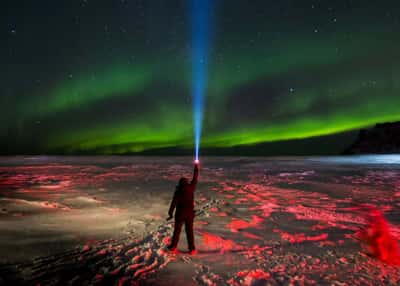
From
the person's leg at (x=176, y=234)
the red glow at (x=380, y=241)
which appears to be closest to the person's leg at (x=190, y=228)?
the person's leg at (x=176, y=234)

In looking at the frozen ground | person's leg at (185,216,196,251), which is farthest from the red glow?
person's leg at (185,216,196,251)

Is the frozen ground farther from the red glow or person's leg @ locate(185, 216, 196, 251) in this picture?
person's leg @ locate(185, 216, 196, 251)

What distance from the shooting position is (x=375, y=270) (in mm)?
5449

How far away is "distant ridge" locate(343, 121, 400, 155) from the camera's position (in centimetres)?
10838

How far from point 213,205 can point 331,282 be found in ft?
23.2

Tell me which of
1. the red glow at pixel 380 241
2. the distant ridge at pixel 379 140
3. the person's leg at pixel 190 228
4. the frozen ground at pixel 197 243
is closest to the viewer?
the frozen ground at pixel 197 243

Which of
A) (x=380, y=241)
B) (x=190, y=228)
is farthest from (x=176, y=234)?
(x=380, y=241)

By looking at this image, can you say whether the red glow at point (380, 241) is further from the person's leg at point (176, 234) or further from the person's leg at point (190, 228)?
the person's leg at point (176, 234)

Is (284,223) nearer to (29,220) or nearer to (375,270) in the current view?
(375,270)

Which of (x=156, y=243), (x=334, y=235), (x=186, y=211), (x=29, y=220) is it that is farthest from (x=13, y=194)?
(x=334, y=235)

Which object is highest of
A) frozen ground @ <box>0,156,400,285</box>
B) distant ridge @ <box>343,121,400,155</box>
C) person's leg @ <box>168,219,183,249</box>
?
distant ridge @ <box>343,121,400,155</box>

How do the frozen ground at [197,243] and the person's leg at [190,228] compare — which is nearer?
the frozen ground at [197,243]

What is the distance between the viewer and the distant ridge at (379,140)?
108 meters

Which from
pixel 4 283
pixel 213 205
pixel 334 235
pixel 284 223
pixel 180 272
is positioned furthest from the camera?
pixel 213 205
